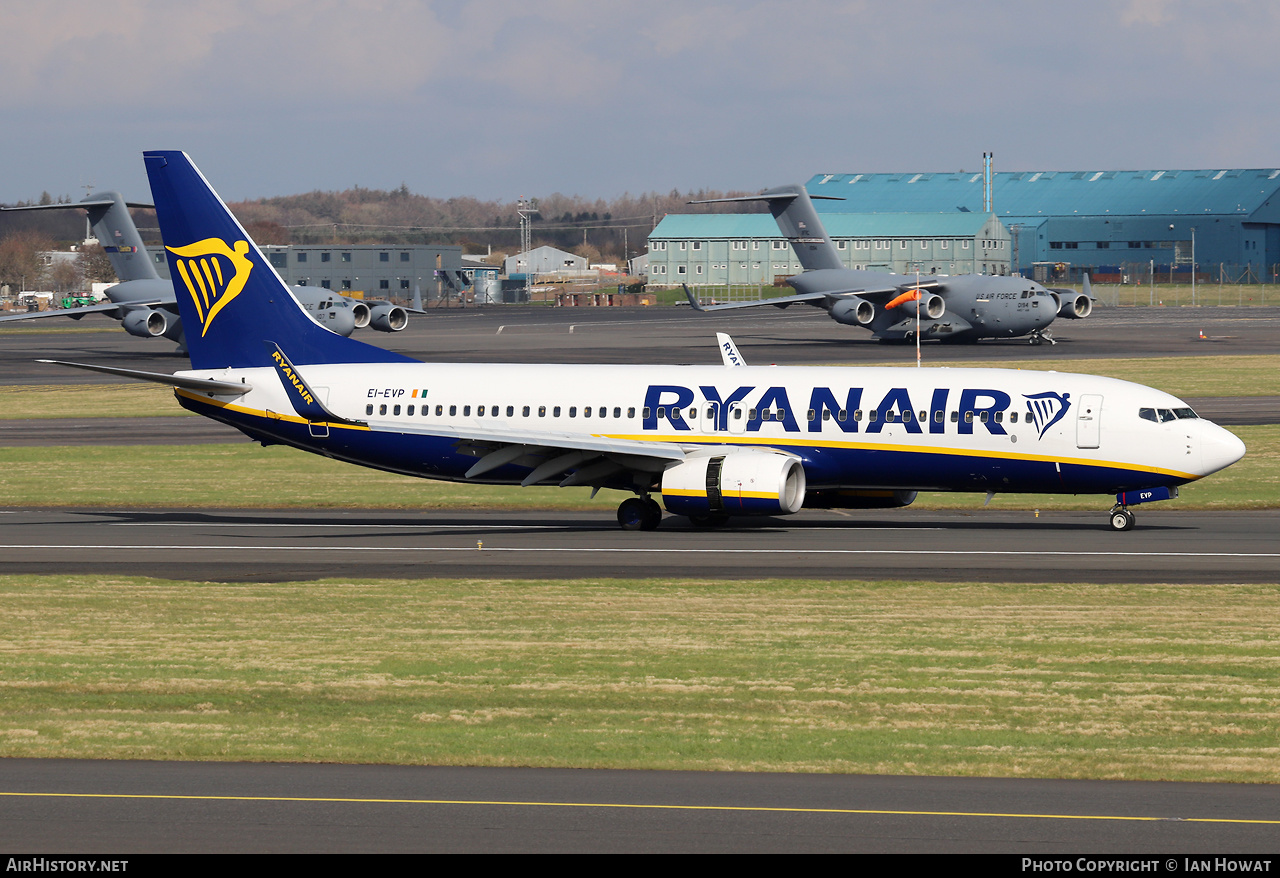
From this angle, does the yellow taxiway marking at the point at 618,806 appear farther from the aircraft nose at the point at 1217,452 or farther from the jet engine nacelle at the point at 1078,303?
the jet engine nacelle at the point at 1078,303

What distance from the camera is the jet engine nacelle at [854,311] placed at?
330 ft

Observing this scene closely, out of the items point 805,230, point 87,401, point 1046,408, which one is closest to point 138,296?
point 87,401

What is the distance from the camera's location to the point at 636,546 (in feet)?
110

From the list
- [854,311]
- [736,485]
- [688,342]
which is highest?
[854,311]

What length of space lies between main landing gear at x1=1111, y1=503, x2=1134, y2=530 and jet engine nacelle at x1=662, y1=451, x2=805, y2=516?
22.7ft

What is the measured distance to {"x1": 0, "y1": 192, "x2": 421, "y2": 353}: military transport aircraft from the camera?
9681 centimetres

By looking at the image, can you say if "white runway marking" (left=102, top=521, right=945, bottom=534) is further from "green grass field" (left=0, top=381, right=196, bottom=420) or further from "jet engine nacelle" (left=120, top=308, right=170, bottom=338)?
"jet engine nacelle" (left=120, top=308, right=170, bottom=338)

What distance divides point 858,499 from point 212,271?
56.8 ft

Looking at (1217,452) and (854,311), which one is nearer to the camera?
(1217,452)

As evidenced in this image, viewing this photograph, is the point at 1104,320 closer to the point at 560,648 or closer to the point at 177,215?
the point at 177,215

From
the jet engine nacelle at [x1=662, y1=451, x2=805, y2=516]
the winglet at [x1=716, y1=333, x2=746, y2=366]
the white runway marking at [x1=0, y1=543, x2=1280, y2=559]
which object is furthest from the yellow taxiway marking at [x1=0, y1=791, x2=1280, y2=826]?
the winglet at [x1=716, y1=333, x2=746, y2=366]

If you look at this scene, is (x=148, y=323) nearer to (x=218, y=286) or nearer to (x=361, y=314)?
(x=361, y=314)

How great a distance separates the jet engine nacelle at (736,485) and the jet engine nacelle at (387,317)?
244 ft

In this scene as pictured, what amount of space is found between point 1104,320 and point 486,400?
101 meters
